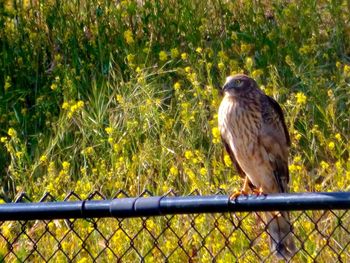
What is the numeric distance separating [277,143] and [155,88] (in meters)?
2.14

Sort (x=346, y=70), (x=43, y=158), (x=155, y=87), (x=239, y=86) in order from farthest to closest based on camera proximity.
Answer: (x=155, y=87) < (x=346, y=70) < (x=43, y=158) < (x=239, y=86)

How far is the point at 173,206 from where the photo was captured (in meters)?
4.18

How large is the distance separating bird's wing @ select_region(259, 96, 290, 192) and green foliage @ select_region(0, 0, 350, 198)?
0.30 m

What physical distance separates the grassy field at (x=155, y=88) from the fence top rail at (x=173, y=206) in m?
2.33

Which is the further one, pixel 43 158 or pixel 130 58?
pixel 130 58

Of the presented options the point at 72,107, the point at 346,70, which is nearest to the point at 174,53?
the point at 72,107

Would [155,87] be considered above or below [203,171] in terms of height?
below

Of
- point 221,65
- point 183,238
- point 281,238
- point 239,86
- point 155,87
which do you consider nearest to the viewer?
point 281,238

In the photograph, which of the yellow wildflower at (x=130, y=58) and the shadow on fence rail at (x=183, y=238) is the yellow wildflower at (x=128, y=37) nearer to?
the yellow wildflower at (x=130, y=58)

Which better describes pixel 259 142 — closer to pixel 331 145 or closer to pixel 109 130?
pixel 331 145

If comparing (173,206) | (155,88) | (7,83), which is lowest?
(7,83)

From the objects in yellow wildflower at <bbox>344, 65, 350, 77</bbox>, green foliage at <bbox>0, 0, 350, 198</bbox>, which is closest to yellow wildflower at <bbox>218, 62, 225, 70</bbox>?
green foliage at <bbox>0, 0, 350, 198</bbox>

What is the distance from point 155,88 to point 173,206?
160 inches

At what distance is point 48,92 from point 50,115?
0.42m
